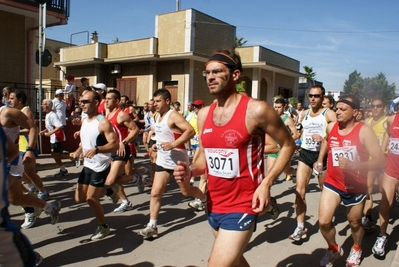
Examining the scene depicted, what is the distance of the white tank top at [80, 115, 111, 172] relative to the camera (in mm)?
4762

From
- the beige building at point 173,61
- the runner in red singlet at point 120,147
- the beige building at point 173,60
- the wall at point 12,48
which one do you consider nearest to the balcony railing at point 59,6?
the wall at point 12,48

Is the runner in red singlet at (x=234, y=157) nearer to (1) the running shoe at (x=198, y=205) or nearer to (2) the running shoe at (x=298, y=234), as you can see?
(2) the running shoe at (x=298, y=234)

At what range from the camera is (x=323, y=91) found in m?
5.40

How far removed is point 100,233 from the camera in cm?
480

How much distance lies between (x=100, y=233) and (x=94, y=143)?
1.22 m

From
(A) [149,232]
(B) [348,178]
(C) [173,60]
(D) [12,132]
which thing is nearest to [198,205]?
(A) [149,232]

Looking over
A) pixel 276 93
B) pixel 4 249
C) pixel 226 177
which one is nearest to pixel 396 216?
pixel 226 177

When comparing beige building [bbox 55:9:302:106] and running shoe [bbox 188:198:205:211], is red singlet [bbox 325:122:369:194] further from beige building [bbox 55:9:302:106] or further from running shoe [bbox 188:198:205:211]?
beige building [bbox 55:9:302:106]

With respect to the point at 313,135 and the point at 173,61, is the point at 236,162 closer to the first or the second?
the point at 313,135

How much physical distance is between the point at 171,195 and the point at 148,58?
50.0ft

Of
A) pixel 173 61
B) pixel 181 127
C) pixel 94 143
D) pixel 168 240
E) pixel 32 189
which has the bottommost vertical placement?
pixel 168 240

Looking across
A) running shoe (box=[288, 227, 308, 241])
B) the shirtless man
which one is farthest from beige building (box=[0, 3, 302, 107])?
running shoe (box=[288, 227, 308, 241])

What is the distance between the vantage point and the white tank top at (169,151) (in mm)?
5277

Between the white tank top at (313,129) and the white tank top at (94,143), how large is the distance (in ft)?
9.93
